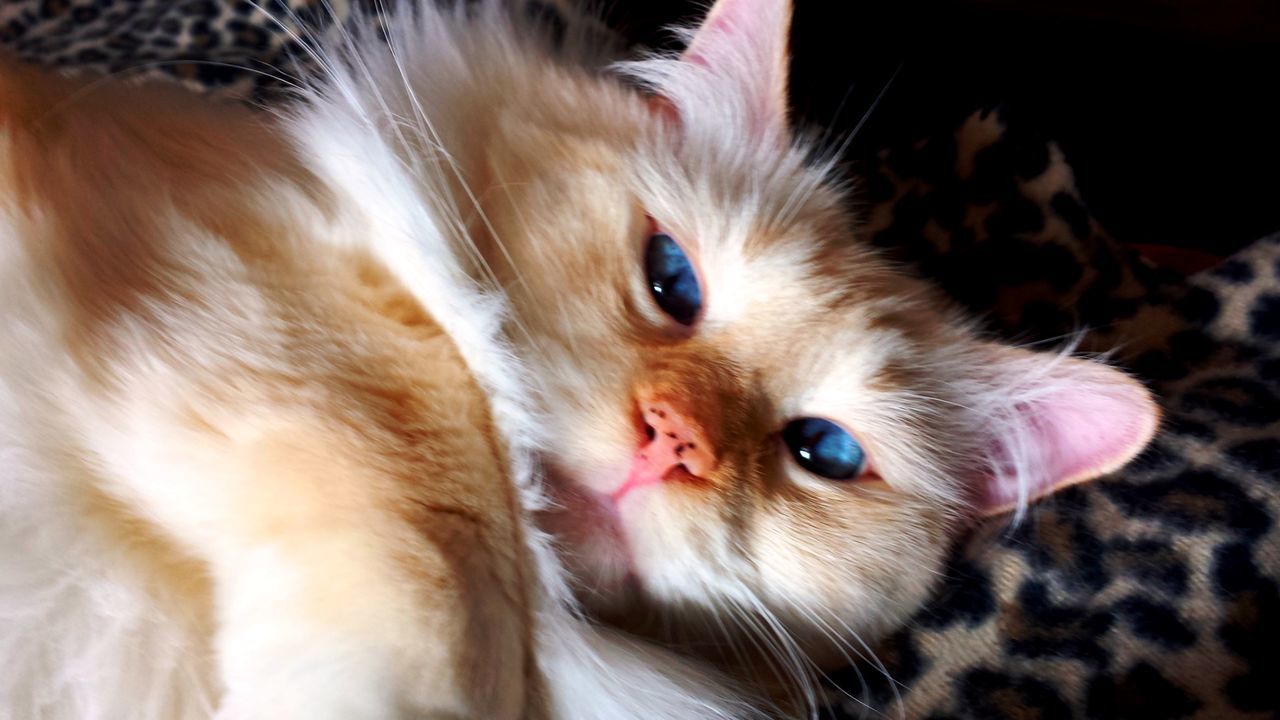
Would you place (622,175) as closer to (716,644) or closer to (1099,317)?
(716,644)

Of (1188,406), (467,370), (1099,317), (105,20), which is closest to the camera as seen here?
A: (467,370)

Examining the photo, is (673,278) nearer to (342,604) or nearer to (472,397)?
(472,397)

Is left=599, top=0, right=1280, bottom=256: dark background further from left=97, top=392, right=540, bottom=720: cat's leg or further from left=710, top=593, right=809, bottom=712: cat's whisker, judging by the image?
left=97, top=392, right=540, bottom=720: cat's leg

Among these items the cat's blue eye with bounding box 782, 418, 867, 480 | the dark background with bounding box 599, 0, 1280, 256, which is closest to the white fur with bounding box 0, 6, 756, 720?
the cat's blue eye with bounding box 782, 418, 867, 480

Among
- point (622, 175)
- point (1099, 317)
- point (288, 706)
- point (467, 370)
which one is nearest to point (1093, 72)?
point (1099, 317)

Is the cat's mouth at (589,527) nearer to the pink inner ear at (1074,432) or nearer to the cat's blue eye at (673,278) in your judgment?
the cat's blue eye at (673,278)

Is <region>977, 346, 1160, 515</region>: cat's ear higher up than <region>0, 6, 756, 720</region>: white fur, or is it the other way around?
<region>977, 346, 1160, 515</region>: cat's ear
